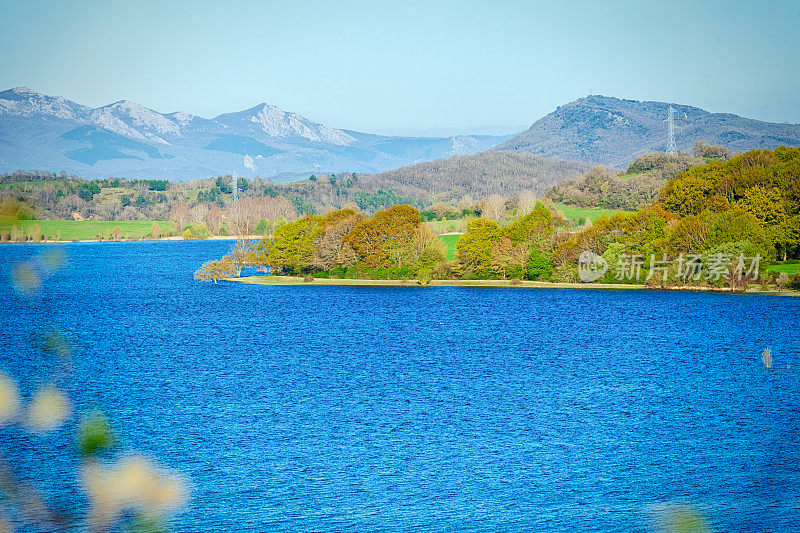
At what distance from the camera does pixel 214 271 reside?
116 metres

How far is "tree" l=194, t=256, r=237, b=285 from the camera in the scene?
11556cm

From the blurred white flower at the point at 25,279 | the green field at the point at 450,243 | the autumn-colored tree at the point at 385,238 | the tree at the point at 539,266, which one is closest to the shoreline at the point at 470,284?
the tree at the point at 539,266

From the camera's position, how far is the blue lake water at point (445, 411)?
27.9 m

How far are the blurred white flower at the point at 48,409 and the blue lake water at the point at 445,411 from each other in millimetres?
1252

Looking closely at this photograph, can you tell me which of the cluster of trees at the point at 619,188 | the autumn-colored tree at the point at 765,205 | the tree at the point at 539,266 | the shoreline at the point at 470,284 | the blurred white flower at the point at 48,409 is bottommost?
the blurred white flower at the point at 48,409

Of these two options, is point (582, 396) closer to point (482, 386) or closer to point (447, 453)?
point (482, 386)

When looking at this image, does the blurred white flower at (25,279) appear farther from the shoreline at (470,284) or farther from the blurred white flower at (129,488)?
the shoreline at (470,284)

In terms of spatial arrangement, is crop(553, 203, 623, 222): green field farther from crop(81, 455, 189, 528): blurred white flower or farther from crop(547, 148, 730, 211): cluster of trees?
crop(81, 455, 189, 528): blurred white flower

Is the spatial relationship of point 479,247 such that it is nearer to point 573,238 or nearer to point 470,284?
point 470,284

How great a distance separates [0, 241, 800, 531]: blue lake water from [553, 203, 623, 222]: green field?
8156cm

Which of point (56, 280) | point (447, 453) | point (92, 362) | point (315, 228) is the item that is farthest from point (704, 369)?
point (56, 280)

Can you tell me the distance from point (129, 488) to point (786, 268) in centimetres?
9775

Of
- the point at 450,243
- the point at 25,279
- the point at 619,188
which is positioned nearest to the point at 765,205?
the point at 450,243

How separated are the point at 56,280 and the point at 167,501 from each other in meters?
111
